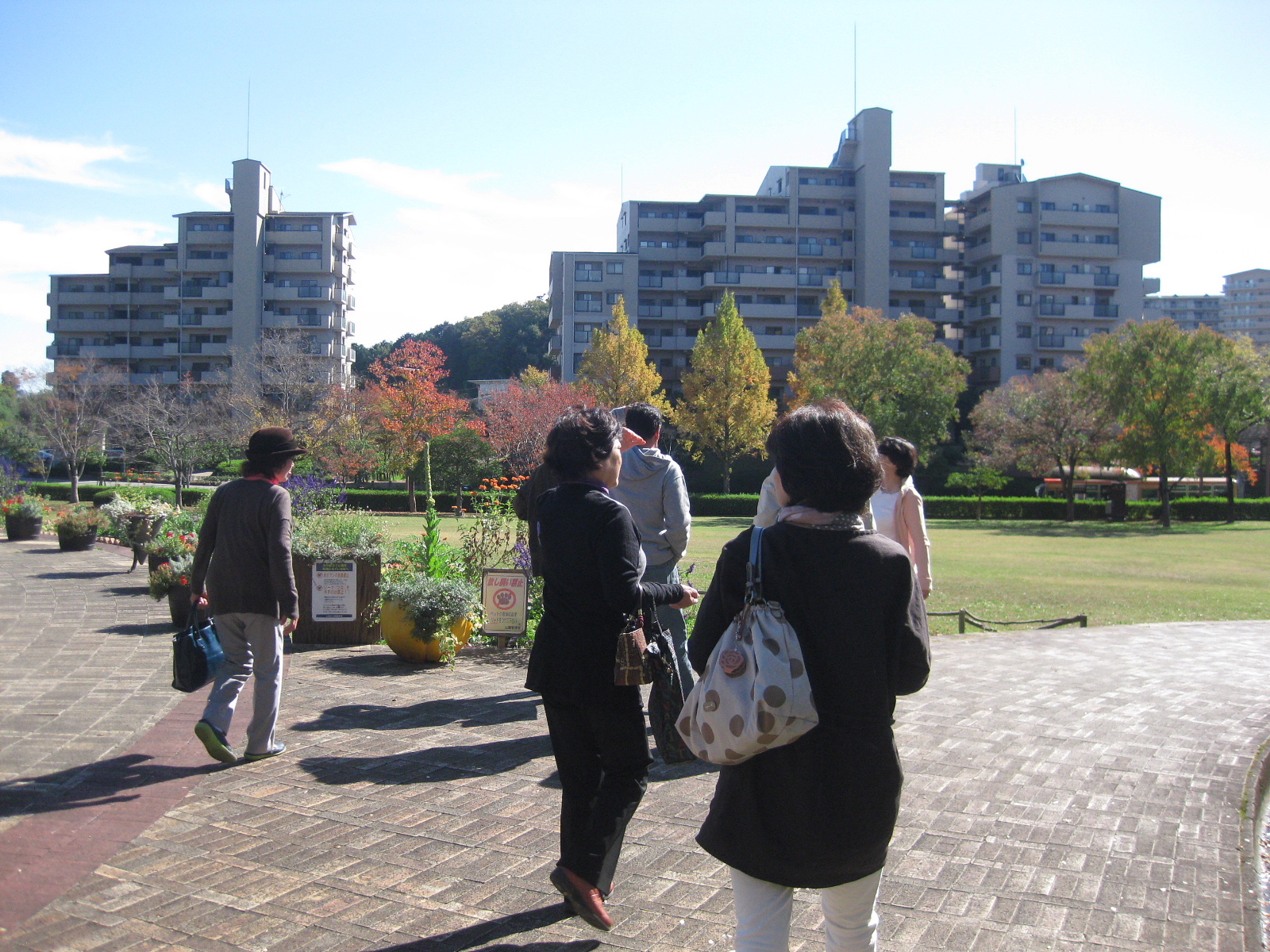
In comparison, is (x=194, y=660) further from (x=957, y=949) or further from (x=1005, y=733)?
(x=1005, y=733)

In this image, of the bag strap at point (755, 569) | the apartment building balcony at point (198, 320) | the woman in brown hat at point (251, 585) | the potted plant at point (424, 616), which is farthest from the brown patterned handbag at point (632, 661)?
the apartment building balcony at point (198, 320)

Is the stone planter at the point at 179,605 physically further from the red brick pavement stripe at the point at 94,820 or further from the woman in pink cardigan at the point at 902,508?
the woman in pink cardigan at the point at 902,508

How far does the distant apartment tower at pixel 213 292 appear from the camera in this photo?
6394 centimetres

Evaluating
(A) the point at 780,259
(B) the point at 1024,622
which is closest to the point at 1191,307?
(A) the point at 780,259

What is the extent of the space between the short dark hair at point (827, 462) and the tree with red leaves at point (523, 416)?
36.5 m

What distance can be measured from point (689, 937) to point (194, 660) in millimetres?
2938

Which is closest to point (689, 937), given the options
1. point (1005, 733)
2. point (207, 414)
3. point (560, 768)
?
point (560, 768)

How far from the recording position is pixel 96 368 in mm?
57688

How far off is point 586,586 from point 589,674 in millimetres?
298

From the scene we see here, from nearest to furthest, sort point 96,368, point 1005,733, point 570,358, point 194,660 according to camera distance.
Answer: point 194,660 < point 1005,733 < point 96,368 < point 570,358

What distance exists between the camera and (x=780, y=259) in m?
64.0

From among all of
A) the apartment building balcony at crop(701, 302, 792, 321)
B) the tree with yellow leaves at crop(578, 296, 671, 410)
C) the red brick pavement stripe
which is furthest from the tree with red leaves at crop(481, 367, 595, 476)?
the red brick pavement stripe

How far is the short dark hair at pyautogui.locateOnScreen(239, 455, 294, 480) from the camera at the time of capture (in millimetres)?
4738

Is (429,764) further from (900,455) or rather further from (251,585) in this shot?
(900,455)
